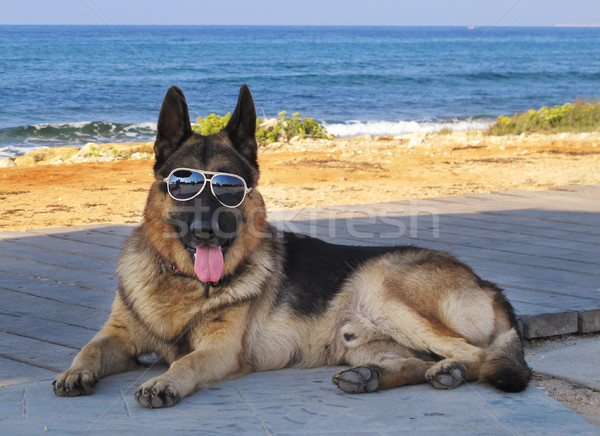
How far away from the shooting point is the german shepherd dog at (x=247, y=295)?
3479 mm

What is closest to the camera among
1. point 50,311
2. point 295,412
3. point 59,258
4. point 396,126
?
point 295,412

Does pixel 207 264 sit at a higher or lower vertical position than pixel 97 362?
higher

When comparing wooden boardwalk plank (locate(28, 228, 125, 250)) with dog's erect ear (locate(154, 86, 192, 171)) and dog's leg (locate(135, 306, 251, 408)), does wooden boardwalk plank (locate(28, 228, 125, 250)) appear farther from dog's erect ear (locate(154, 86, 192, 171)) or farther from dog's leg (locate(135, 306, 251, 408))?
dog's leg (locate(135, 306, 251, 408))

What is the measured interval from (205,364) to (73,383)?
0.62 m

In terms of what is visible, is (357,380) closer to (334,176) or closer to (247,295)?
(247,295)

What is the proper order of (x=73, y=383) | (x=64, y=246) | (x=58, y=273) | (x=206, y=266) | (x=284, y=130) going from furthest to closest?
(x=284, y=130) → (x=64, y=246) → (x=58, y=273) → (x=206, y=266) → (x=73, y=383)

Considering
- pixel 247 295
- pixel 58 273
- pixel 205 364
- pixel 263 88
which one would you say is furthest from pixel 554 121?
pixel 263 88

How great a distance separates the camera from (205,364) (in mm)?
3188

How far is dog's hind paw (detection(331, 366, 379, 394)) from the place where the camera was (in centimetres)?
303

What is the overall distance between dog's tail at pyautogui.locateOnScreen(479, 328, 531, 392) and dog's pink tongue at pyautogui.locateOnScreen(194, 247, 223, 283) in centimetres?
148

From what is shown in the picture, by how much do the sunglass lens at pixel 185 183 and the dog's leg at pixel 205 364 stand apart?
687 mm

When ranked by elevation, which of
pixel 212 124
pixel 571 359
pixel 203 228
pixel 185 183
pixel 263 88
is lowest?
pixel 571 359

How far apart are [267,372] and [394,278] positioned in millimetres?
925

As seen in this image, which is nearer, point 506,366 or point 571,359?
point 506,366
